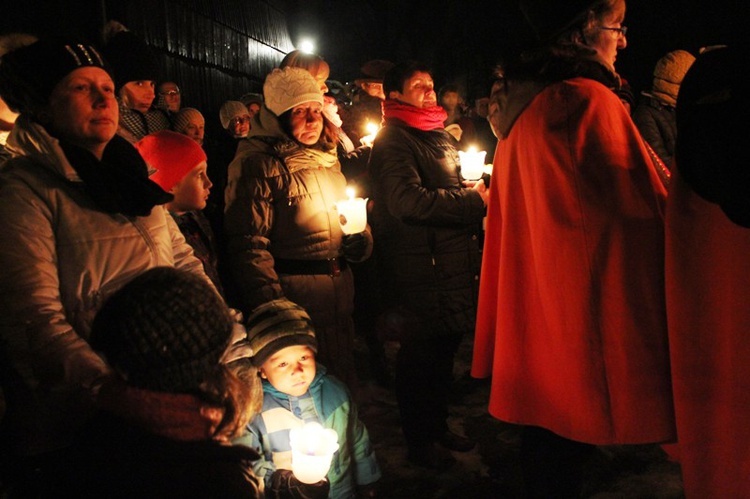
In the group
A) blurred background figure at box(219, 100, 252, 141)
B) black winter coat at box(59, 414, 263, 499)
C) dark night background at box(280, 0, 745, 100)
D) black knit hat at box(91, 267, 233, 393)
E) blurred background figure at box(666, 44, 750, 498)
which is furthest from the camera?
dark night background at box(280, 0, 745, 100)

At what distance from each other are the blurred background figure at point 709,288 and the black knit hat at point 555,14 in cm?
72

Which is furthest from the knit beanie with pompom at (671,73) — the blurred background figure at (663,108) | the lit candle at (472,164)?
the lit candle at (472,164)

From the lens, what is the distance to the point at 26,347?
1801 millimetres

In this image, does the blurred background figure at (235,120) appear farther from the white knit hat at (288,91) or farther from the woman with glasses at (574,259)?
the woman with glasses at (574,259)

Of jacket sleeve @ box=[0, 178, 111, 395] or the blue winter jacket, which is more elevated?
jacket sleeve @ box=[0, 178, 111, 395]

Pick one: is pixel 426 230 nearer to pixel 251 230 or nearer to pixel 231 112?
pixel 251 230

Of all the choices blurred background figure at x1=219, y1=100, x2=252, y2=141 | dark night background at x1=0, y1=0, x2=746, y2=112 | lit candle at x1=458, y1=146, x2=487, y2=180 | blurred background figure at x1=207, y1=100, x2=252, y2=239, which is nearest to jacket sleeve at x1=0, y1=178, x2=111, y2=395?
lit candle at x1=458, y1=146, x2=487, y2=180

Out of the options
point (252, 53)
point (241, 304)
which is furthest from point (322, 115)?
point (252, 53)

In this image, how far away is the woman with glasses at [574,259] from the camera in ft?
6.48

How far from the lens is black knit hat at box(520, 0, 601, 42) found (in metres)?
2.23

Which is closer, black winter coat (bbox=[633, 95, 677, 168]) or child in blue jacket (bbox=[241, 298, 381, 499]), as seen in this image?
child in blue jacket (bbox=[241, 298, 381, 499])

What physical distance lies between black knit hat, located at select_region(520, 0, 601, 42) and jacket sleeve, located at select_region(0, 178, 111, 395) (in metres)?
2.00

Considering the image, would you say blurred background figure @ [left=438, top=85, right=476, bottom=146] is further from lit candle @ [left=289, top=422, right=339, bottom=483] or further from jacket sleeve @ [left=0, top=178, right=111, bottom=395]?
jacket sleeve @ [left=0, top=178, right=111, bottom=395]

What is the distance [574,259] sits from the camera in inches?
81.4
